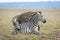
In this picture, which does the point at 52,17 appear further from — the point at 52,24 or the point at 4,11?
the point at 4,11

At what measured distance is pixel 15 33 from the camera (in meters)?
2.06

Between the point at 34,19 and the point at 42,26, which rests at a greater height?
the point at 34,19

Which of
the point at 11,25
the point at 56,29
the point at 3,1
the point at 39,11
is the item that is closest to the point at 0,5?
the point at 3,1

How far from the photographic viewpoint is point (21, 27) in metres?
2.07

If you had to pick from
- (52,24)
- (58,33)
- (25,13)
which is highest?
(25,13)

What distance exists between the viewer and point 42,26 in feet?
6.68

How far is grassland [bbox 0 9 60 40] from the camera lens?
1.99 metres

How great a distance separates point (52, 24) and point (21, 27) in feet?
1.48

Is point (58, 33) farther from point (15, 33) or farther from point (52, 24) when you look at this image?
point (15, 33)

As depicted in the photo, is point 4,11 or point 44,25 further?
point 4,11

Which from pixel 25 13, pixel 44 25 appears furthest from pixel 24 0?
pixel 44 25

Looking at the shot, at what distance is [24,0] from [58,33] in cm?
70

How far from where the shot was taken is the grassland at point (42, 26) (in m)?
1.99

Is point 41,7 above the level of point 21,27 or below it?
above
